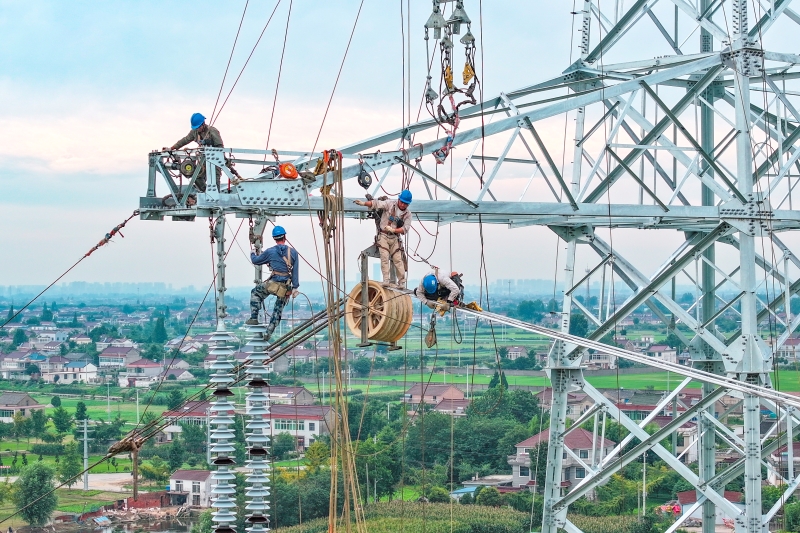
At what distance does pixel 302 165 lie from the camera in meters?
19.9

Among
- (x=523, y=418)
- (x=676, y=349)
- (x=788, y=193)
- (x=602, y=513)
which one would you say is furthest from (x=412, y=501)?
(x=788, y=193)

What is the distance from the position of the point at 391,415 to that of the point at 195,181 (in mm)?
105662

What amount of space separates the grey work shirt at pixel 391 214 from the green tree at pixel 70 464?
10255cm

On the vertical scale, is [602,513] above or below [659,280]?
below

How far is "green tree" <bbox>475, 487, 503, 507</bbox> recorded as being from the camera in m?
94.4

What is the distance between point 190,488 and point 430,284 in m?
93.8

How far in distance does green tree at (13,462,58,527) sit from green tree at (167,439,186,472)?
10.3 m

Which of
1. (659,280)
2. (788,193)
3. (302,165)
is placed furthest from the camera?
(788,193)

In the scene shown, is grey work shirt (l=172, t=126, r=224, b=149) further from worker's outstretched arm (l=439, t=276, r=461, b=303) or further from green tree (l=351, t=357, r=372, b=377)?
green tree (l=351, t=357, r=372, b=377)

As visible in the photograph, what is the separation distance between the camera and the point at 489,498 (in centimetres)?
9500

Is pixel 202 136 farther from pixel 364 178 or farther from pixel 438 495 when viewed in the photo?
pixel 438 495

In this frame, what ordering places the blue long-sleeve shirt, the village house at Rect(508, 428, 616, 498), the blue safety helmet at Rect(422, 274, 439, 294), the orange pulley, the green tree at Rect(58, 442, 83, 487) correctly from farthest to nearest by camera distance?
the green tree at Rect(58, 442, 83, 487)
the village house at Rect(508, 428, 616, 498)
the blue safety helmet at Rect(422, 274, 439, 294)
the blue long-sleeve shirt
the orange pulley

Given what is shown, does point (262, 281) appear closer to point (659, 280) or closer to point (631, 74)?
point (659, 280)

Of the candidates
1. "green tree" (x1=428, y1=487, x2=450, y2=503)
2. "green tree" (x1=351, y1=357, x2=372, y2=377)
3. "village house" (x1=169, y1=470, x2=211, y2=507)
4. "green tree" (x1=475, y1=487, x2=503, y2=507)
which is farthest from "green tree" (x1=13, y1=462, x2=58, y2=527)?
"green tree" (x1=351, y1=357, x2=372, y2=377)
